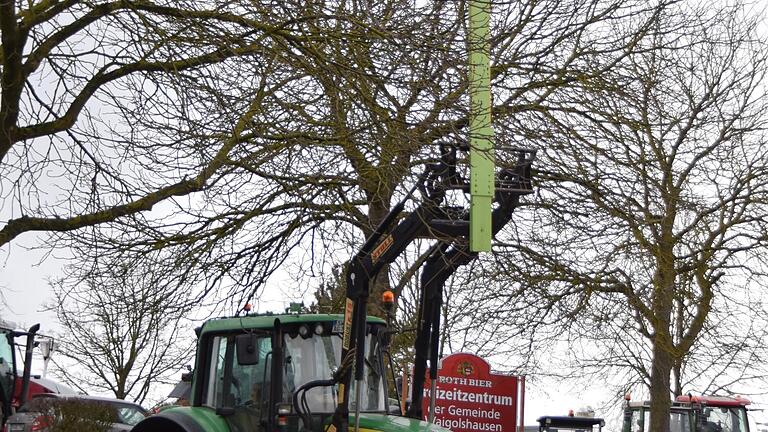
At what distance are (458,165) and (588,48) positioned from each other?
5.05 m

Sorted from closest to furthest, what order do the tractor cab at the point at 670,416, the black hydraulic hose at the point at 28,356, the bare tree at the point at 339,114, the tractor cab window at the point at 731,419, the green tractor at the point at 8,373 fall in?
the bare tree at the point at 339,114
the black hydraulic hose at the point at 28,356
the green tractor at the point at 8,373
the tractor cab at the point at 670,416
the tractor cab window at the point at 731,419

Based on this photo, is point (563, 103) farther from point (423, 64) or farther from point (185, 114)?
point (185, 114)

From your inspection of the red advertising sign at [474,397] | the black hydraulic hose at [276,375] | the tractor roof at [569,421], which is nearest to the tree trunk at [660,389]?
the tractor roof at [569,421]

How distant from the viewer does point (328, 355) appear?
35.1ft

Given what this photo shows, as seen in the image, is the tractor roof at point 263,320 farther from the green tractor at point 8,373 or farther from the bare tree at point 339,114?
the green tractor at point 8,373

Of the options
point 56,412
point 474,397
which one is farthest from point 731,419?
point 56,412

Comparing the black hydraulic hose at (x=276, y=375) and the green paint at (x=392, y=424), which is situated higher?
the black hydraulic hose at (x=276, y=375)

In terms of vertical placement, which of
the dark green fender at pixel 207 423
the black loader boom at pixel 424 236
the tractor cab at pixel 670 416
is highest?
the black loader boom at pixel 424 236

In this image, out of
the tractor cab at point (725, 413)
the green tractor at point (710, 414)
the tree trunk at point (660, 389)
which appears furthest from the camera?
the tractor cab at point (725, 413)

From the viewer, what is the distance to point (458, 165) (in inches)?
449

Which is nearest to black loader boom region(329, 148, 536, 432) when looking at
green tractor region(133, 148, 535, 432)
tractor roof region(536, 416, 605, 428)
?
green tractor region(133, 148, 535, 432)

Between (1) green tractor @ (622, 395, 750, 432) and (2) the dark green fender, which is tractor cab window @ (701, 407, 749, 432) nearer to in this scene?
(1) green tractor @ (622, 395, 750, 432)

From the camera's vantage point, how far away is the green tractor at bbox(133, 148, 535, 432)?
1033 cm

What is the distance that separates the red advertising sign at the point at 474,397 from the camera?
13.5 metres
